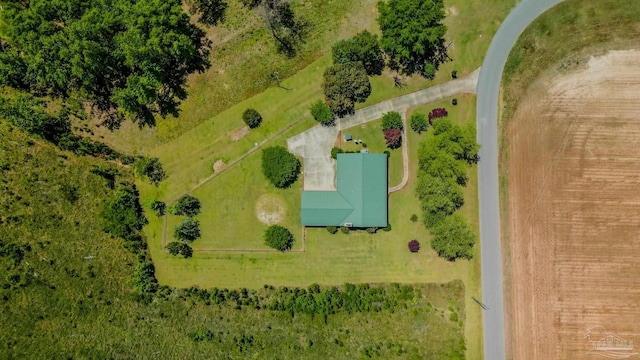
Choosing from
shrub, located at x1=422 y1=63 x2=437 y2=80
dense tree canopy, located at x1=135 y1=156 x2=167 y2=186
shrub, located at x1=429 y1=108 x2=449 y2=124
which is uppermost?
shrub, located at x1=422 y1=63 x2=437 y2=80

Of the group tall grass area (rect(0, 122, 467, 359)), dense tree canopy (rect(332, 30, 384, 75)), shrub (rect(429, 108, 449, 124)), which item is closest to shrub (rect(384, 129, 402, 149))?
shrub (rect(429, 108, 449, 124))

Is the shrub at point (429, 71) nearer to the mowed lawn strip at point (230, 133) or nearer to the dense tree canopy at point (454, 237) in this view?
the mowed lawn strip at point (230, 133)

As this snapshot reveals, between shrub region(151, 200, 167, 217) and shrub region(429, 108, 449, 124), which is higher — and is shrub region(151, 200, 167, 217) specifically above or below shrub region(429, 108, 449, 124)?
below

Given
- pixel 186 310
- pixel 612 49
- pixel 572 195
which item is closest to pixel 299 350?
pixel 186 310

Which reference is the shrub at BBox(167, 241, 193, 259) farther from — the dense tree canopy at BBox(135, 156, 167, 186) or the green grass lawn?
the green grass lawn

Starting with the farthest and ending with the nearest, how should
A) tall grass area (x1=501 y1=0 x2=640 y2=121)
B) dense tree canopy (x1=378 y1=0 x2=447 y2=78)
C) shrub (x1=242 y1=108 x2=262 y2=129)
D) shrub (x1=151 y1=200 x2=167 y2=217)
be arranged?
tall grass area (x1=501 y1=0 x2=640 y2=121)
shrub (x1=151 y1=200 x2=167 y2=217)
shrub (x1=242 y1=108 x2=262 y2=129)
dense tree canopy (x1=378 y1=0 x2=447 y2=78)
